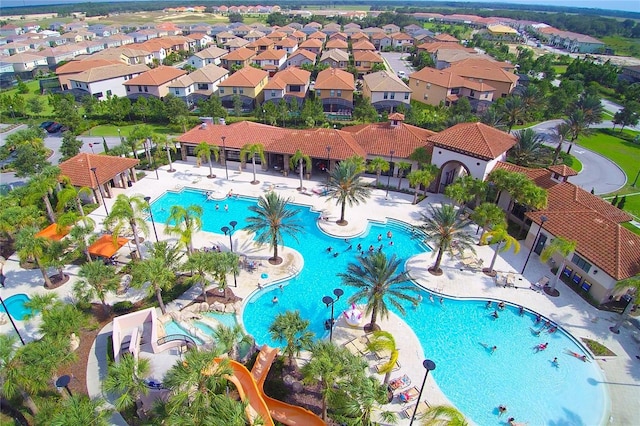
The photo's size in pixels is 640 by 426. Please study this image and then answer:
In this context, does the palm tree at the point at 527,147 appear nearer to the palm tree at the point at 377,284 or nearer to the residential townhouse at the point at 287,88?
the palm tree at the point at 377,284

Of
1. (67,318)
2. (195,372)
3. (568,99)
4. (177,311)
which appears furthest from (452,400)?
(568,99)

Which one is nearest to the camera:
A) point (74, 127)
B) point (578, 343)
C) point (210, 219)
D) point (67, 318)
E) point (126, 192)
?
point (67, 318)

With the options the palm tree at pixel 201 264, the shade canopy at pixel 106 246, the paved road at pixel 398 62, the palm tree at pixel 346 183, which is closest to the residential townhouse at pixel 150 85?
the shade canopy at pixel 106 246

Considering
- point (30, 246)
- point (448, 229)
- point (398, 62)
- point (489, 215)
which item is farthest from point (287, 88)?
point (398, 62)

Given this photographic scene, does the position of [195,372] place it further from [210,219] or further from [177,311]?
[210,219]

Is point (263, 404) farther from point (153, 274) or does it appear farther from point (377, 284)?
point (153, 274)

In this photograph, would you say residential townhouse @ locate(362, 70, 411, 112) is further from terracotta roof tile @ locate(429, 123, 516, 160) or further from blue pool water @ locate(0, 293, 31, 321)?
blue pool water @ locate(0, 293, 31, 321)

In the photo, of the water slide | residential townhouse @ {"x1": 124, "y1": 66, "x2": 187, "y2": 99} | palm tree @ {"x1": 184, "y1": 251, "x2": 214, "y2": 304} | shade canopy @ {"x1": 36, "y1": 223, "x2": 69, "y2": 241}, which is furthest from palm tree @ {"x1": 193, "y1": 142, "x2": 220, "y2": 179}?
residential townhouse @ {"x1": 124, "y1": 66, "x2": 187, "y2": 99}
